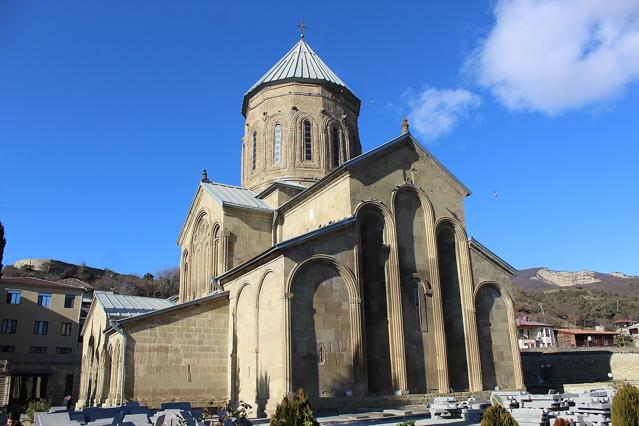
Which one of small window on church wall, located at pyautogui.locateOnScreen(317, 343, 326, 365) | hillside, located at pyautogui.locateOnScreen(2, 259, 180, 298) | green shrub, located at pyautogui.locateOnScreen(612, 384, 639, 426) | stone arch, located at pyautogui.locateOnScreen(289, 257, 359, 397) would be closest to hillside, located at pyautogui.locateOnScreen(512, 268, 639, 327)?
hillside, located at pyautogui.locateOnScreen(2, 259, 180, 298)

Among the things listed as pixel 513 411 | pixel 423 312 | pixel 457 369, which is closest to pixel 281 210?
pixel 423 312

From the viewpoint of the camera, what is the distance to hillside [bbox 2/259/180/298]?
191 feet

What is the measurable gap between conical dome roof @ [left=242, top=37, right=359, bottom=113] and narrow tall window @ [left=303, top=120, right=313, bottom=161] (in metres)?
2.00

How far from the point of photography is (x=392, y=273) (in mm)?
14609

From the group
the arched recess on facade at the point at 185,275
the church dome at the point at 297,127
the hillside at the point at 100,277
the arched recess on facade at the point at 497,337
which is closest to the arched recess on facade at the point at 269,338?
the arched recess on facade at the point at 497,337

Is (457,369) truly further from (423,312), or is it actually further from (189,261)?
(189,261)

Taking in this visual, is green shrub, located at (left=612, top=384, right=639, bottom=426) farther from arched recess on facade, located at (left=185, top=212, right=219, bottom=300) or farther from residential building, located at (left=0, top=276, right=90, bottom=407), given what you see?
residential building, located at (left=0, top=276, right=90, bottom=407)

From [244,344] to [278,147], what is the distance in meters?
9.59

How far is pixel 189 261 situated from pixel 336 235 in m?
9.12

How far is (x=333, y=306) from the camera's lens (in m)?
13.2

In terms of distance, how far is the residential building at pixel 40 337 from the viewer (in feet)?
105

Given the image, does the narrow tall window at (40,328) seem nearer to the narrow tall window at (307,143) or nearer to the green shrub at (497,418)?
the narrow tall window at (307,143)

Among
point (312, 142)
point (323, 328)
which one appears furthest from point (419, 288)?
point (312, 142)

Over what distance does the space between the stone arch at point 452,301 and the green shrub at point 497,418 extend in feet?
27.6
